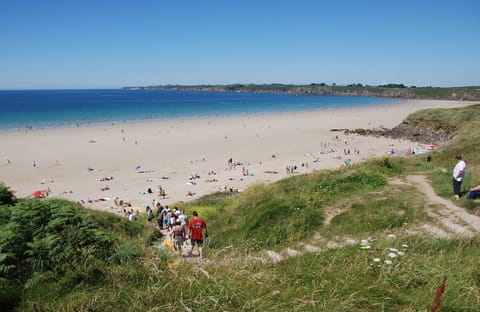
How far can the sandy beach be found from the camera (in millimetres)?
24266

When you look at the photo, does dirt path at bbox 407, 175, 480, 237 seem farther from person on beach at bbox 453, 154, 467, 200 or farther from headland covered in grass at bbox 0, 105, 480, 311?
person on beach at bbox 453, 154, 467, 200

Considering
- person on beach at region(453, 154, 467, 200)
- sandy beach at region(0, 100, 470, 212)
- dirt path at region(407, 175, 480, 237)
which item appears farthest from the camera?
sandy beach at region(0, 100, 470, 212)

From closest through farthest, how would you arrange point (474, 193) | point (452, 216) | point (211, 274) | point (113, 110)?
1. point (211, 274)
2. point (452, 216)
3. point (474, 193)
4. point (113, 110)

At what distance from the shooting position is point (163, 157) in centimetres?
3447

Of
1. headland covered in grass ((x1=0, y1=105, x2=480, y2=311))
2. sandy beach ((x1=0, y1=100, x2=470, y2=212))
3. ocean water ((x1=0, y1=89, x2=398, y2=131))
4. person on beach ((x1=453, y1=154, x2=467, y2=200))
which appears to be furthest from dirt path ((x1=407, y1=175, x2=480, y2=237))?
ocean water ((x1=0, y1=89, x2=398, y2=131))

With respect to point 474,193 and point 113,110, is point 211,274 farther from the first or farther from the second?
point 113,110

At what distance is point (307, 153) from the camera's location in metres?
36.4

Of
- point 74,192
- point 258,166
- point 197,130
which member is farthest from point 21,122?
point 258,166

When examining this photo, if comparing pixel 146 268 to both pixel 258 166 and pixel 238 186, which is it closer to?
pixel 238 186

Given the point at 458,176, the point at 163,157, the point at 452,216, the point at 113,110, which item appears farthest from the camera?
the point at 113,110

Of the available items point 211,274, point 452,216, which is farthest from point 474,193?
point 211,274

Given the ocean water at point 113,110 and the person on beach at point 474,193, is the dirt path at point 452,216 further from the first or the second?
the ocean water at point 113,110

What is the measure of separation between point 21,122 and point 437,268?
70104 millimetres

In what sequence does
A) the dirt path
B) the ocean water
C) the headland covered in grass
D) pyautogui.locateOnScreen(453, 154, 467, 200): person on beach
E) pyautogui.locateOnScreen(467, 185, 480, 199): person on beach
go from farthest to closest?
the ocean water
pyautogui.locateOnScreen(453, 154, 467, 200): person on beach
pyautogui.locateOnScreen(467, 185, 480, 199): person on beach
the dirt path
the headland covered in grass
